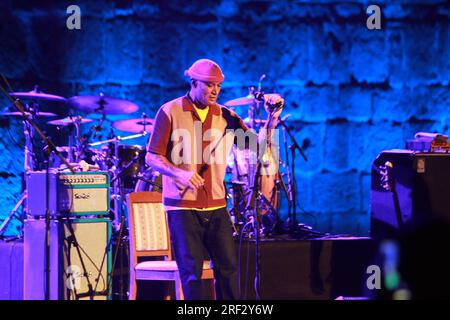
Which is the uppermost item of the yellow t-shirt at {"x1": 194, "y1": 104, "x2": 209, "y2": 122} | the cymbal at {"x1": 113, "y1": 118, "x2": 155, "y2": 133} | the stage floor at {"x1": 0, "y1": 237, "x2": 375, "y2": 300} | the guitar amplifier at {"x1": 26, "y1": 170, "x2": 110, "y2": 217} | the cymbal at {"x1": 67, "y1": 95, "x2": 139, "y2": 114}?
the cymbal at {"x1": 67, "y1": 95, "x2": 139, "y2": 114}

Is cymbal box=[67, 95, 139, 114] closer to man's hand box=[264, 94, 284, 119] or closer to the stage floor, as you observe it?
the stage floor

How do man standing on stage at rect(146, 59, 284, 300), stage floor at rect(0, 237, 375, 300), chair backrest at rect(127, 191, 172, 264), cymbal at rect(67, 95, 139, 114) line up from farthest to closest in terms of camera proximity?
cymbal at rect(67, 95, 139, 114) → stage floor at rect(0, 237, 375, 300) → chair backrest at rect(127, 191, 172, 264) → man standing on stage at rect(146, 59, 284, 300)

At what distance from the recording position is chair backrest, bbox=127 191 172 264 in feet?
19.4

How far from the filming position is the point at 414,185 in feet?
20.0

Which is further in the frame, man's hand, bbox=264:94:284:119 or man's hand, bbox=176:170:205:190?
man's hand, bbox=264:94:284:119

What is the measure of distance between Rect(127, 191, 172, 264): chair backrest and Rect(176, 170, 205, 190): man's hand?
1.67m

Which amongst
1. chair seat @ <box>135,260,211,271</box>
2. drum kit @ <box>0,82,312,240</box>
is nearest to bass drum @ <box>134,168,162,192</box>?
drum kit @ <box>0,82,312,240</box>

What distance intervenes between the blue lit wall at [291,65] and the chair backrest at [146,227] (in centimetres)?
302

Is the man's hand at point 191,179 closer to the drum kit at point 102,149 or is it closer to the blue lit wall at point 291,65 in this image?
the drum kit at point 102,149

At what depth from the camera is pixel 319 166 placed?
30.1ft

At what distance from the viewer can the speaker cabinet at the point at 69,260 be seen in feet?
18.0

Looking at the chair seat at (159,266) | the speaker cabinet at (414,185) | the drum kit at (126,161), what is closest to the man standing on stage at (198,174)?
the chair seat at (159,266)

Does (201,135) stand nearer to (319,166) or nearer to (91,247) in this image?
(91,247)
